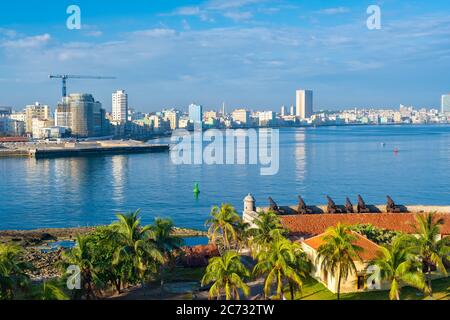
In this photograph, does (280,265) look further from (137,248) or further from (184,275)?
(184,275)

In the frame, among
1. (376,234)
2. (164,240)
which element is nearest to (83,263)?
(164,240)

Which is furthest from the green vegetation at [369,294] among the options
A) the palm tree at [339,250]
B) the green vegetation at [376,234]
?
the green vegetation at [376,234]

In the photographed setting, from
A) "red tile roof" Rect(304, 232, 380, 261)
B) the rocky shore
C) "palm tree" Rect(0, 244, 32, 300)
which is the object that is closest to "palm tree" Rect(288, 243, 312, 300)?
"red tile roof" Rect(304, 232, 380, 261)

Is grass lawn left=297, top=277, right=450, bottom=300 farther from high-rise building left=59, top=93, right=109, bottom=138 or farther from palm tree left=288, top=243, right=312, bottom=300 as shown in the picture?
high-rise building left=59, top=93, right=109, bottom=138

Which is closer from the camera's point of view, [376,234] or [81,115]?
[376,234]

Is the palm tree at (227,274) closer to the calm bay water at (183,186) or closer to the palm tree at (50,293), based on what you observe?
the palm tree at (50,293)

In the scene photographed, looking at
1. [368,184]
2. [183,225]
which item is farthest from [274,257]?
[368,184]
